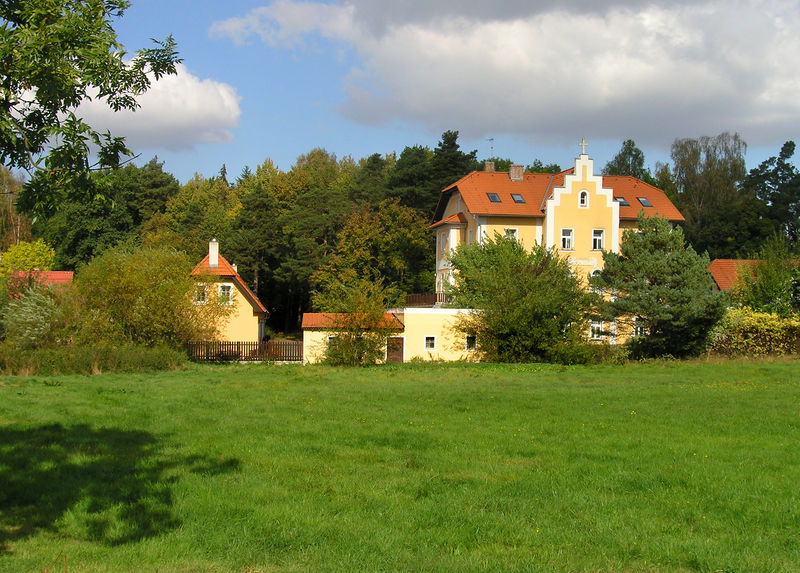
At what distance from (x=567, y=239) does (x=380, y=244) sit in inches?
582

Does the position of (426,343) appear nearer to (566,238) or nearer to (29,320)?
(566,238)

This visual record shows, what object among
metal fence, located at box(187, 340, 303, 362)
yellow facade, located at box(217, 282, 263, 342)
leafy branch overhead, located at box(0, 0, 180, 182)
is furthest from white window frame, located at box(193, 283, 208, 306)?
leafy branch overhead, located at box(0, 0, 180, 182)

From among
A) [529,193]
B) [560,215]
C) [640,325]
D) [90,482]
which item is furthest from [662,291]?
[90,482]

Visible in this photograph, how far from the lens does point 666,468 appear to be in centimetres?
1105

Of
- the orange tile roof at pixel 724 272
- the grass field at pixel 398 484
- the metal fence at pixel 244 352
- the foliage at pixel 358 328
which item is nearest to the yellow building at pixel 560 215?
the orange tile roof at pixel 724 272

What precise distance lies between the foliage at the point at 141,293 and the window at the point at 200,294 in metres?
1.40

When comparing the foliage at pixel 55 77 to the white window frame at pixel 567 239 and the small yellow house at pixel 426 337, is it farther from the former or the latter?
the white window frame at pixel 567 239

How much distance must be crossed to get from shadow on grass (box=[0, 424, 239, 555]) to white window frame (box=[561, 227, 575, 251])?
125 ft

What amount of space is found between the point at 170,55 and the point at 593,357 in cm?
3085

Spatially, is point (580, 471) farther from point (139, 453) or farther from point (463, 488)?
point (139, 453)

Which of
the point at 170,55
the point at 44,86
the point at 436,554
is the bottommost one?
the point at 436,554

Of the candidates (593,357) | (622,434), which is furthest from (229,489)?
(593,357)

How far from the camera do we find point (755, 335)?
128 ft

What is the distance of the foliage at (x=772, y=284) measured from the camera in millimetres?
41500
